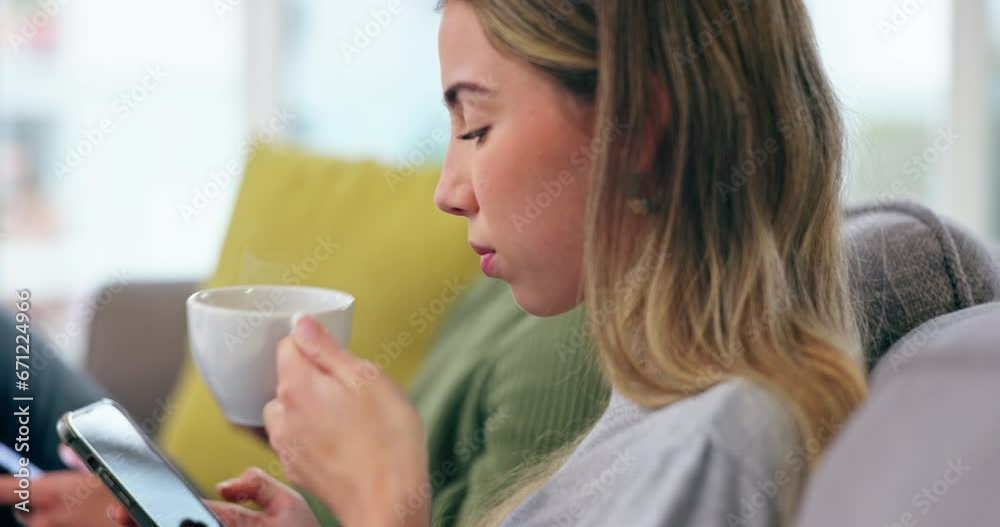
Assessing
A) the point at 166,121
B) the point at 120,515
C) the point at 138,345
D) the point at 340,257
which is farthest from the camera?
the point at 166,121

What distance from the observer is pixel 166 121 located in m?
3.05

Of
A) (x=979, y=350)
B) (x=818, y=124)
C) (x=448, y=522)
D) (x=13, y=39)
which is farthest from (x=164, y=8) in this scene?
(x=979, y=350)

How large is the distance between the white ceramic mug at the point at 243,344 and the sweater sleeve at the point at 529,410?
222 mm

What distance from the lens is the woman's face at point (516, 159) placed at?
2.35 feet

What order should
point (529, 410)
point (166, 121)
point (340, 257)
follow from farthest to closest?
point (166, 121) → point (340, 257) → point (529, 410)

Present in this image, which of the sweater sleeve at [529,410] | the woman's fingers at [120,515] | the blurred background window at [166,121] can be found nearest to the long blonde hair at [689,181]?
the sweater sleeve at [529,410]

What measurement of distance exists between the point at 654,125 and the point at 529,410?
0.43 meters

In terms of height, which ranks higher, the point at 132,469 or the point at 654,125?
the point at 654,125

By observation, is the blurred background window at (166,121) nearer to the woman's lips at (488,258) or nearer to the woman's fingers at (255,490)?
the woman's fingers at (255,490)

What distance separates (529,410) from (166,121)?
2226 millimetres

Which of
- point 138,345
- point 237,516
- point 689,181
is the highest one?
point 689,181

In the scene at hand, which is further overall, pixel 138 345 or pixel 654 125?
pixel 138 345

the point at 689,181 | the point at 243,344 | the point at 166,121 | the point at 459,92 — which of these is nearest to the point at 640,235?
the point at 689,181

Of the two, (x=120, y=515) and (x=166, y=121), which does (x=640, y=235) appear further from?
(x=166, y=121)
